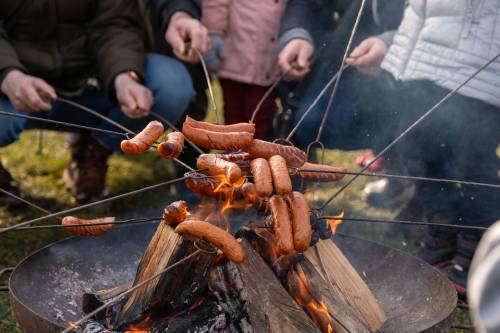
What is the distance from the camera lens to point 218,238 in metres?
2.02

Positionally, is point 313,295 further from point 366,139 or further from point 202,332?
point 366,139

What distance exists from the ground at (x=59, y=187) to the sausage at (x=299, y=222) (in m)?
1.85

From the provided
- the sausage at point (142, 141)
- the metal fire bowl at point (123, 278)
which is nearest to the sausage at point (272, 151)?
the sausage at point (142, 141)

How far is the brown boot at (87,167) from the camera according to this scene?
4.34 m

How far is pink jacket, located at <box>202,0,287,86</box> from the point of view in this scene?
398 centimetres

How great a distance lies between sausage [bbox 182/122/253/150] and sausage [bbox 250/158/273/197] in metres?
0.15

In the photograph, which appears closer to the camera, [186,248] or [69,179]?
[186,248]

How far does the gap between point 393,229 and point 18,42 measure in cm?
249

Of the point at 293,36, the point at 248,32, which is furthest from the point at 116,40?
the point at 293,36

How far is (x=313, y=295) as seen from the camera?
228cm

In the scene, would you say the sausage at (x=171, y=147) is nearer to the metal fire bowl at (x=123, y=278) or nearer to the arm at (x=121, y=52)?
the metal fire bowl at (x=123, y=278)

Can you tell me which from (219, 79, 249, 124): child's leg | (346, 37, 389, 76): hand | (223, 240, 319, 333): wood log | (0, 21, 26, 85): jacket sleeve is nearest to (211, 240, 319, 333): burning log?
(223, 240, 319, 333): wood log

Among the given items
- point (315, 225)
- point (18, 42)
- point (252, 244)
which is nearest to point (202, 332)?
point (252, 244)

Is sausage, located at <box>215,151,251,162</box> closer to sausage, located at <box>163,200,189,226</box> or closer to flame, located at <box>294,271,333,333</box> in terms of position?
sausage, located at <box>163,200,189,226</box>
